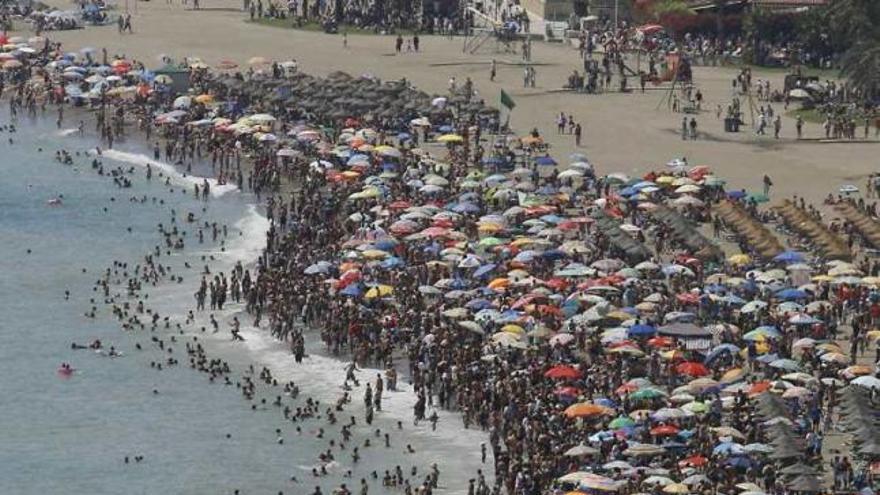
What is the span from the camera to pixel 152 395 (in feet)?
271

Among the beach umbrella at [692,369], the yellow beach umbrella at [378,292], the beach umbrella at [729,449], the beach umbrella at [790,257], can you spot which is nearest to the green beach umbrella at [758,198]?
the beach umbrella at [790,257]

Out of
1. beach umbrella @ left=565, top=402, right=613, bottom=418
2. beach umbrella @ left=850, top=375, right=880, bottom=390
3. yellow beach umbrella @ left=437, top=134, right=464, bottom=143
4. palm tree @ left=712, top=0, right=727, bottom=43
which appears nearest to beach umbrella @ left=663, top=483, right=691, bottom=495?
beach umbrella @ left=565, top=402, right=613, bottom=418

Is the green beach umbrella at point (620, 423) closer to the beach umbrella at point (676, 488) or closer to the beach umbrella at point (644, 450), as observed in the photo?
the beach umbrella at point (644, 450)

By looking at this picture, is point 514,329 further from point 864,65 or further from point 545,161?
point 864,65

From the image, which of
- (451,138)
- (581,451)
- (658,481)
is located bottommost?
(581,451)

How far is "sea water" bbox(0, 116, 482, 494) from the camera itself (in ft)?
245

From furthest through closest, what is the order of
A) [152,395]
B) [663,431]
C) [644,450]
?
[152,395], [663,431], [644,450]

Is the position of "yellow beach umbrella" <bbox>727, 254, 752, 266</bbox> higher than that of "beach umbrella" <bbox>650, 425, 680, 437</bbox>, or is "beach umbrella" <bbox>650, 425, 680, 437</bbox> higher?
"yellow beach umbrella" <bbox>727, 254, 752, 266</bbox>

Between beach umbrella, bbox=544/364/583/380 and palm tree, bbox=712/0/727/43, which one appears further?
palm tree, bbox=712/0/727/43

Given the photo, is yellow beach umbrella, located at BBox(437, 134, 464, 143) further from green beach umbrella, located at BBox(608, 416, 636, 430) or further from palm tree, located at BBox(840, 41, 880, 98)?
green beach umbrella, located at BBox(608, 416, 636, 430)

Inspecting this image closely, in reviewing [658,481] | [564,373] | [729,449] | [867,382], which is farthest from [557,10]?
[658,481]

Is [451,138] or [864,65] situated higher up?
[864,65]

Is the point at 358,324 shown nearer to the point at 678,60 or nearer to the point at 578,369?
the point at 578,369

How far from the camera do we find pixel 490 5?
474 feet
